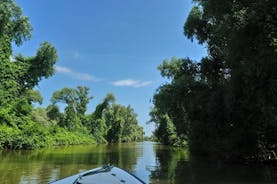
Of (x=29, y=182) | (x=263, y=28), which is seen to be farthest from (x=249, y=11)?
(x=29, y=182)

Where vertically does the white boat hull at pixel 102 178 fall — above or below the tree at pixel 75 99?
below

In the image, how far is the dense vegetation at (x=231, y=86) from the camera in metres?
14.9

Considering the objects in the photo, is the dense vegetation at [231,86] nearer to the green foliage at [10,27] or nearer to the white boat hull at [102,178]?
the white boat hull at [102,178]

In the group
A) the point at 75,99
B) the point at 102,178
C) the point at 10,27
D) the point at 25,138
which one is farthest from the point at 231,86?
Answer: the point at 75,99

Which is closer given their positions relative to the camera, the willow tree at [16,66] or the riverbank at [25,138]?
the riverbank at [25,138]

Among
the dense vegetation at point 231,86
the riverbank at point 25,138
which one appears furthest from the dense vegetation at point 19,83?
the dense vegetation at point 231,86

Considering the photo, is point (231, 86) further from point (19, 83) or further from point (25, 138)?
point (19, 83)

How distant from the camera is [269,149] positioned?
66.3 ft

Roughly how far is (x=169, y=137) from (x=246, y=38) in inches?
1752

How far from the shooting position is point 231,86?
1806 centimetres

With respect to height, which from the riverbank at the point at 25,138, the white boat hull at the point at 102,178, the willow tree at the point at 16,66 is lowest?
the white boat hull at the point at 102,178

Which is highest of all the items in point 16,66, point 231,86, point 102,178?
point 16,66

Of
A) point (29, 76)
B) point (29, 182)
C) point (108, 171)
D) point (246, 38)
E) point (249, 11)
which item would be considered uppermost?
point (29, 76)

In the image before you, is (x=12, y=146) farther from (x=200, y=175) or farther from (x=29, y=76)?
(x=200, y=175)
